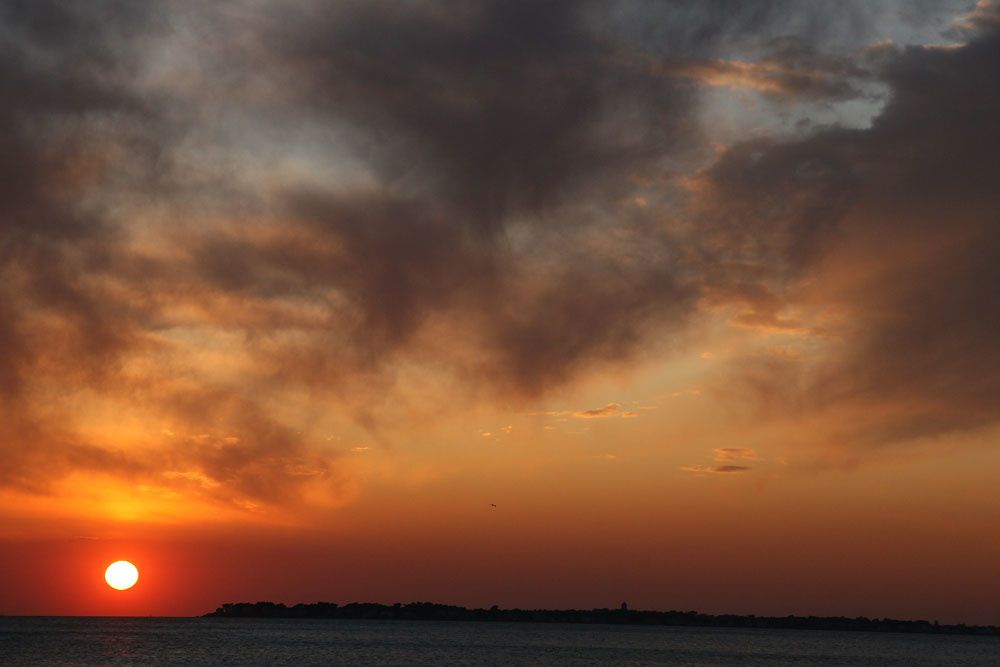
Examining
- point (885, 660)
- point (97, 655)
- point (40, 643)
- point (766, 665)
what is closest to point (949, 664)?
point (885, 660)

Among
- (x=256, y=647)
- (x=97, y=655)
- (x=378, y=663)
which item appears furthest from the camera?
(x=256, y=647)

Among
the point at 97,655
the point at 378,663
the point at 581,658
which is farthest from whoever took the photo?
the point at 581,658

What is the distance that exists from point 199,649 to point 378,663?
48553 millimetres

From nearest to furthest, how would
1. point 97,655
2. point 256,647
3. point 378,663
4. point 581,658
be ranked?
point 378,663
point 97,655
point 581,658
point 256,647

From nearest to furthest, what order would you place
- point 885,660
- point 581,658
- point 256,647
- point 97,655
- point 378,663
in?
point 378,663 → point 97,655 → point 581,658 → point 256,647 → point 885,660

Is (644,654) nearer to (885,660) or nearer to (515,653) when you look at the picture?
(515,653)

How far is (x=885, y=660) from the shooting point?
196m

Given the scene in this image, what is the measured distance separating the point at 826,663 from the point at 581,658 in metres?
50.1

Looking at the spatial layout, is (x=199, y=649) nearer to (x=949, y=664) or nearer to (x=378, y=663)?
(x=378, y=663)

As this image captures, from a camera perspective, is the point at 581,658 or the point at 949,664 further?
the point at 949,664

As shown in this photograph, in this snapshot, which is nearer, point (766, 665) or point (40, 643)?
point (766, 665)

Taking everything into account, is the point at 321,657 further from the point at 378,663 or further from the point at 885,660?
the point at 885,660

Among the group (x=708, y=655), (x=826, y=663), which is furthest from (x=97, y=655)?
(x=826, y=663)

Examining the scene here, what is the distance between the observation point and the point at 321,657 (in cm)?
15025
